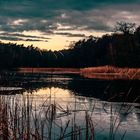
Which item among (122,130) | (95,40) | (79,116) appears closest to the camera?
(122,130)

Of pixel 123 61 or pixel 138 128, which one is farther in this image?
pixel 123 61

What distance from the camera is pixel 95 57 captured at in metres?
64.2

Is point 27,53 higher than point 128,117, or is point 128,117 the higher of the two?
point 27,53

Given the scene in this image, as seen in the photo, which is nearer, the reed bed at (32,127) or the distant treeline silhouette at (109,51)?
the reed bed at (32,127)

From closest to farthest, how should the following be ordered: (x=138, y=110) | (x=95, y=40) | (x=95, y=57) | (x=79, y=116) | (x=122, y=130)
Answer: (x=122, y=130)
(x=79, y=116)
(x=138, y=110)
(x=95, y=57)
(x=95, y=40)

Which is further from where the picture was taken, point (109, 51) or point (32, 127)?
point (109, 51)

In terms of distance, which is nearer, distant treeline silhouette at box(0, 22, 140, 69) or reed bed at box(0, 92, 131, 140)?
reed bed at box(0, 92, 131, 140)

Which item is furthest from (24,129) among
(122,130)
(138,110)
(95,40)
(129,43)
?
(95,40)

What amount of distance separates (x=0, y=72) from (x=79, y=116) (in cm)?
396

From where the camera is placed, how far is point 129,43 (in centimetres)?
5150

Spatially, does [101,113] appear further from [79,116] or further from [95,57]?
[95,57]

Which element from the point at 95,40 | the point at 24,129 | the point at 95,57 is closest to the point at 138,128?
the point at 24,129

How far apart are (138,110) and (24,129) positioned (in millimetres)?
6836

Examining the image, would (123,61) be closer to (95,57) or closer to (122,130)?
(95,57)
